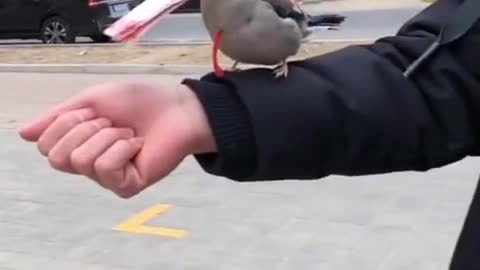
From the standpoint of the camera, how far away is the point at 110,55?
1074 cm

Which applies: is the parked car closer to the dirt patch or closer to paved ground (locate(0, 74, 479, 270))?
the dirt patch

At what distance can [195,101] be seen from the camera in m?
1.00

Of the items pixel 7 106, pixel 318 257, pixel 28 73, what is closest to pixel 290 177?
pixel 318 257

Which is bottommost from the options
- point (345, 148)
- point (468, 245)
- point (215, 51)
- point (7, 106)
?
point (7, 106)

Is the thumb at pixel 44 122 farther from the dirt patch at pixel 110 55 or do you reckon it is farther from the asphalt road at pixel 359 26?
the asphalt road at pixel 359 26

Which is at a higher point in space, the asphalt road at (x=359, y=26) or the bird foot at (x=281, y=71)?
the bird foot at (x=281, y=71)

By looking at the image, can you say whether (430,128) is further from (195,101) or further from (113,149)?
(113,149)

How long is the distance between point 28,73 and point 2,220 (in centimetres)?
619

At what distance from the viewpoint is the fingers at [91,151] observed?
887 mm

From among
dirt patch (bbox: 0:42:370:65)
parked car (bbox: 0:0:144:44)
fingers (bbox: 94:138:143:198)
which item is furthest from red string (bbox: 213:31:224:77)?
parked car (bbox: 0:0:144:44)

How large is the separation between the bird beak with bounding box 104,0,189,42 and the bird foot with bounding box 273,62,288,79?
0.14 m

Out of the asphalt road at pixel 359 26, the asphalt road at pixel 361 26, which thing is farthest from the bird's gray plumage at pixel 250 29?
the asphalt road at pixel 361 26

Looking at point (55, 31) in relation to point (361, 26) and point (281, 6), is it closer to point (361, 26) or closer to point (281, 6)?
point (361, 26)

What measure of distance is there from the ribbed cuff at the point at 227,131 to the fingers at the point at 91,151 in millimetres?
127
